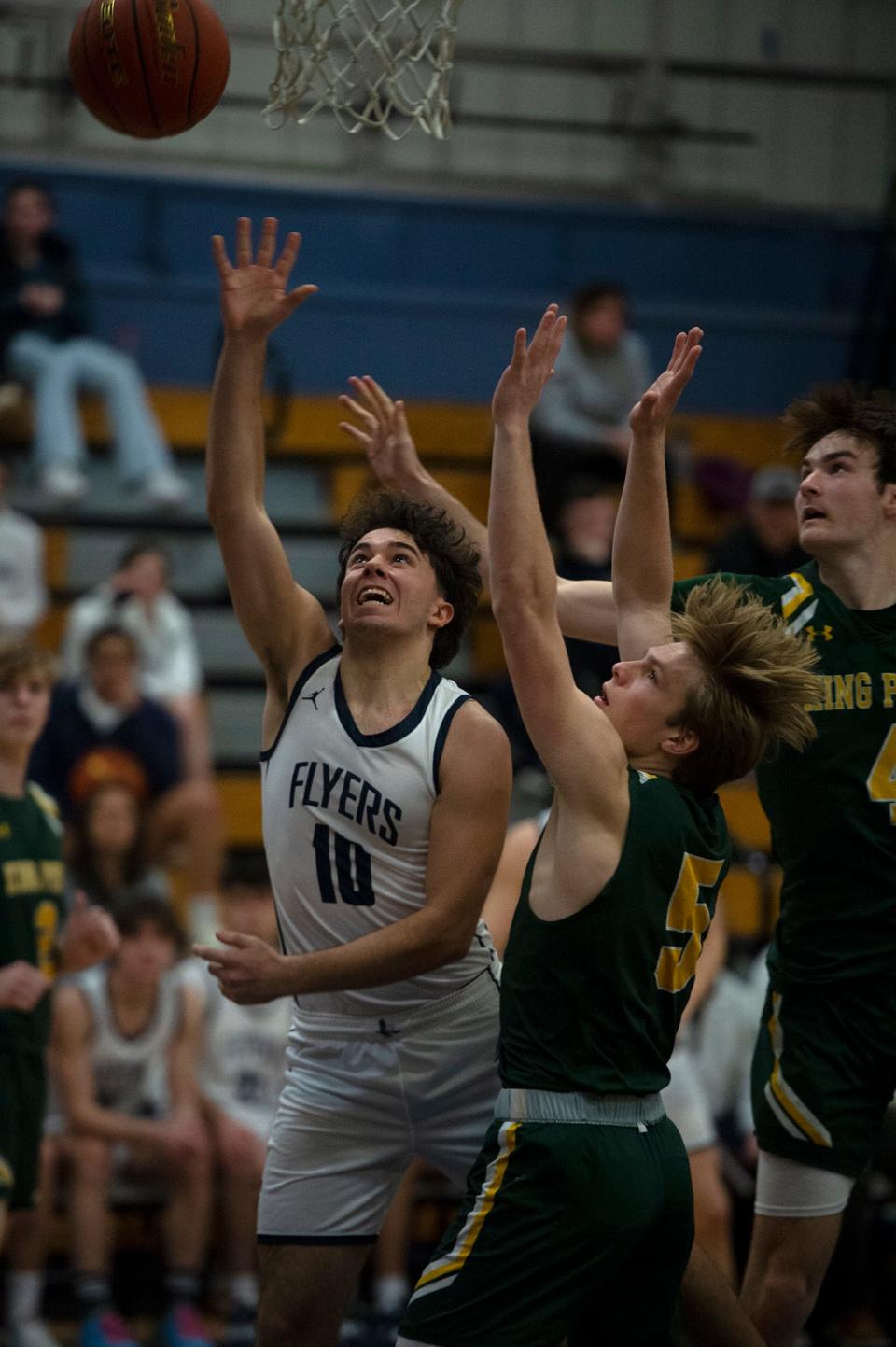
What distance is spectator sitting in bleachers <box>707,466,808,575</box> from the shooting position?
8.60 meters

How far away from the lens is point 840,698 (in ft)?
12.8

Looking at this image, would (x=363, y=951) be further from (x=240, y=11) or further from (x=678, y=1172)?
(x=240, y=11)

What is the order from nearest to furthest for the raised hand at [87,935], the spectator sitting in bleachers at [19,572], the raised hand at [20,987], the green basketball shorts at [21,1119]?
the raised hand at [87,935], the raised hand at [20,987], the green basketball shorts at [21,1119], the spectator sitting in bleachers at [19,572]

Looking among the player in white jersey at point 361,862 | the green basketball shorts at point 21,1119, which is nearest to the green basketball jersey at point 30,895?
the green basketball shorts at point 21,1119

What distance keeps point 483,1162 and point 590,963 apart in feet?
1.42

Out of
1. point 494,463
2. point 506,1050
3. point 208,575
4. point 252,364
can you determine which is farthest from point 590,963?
point 208,575

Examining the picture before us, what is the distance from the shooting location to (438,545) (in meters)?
3.88

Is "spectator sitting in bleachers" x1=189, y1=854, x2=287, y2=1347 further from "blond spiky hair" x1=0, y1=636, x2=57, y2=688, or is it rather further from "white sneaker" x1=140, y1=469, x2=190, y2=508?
"white sneaker" x1=140, y1=469, x2=190, y2=508

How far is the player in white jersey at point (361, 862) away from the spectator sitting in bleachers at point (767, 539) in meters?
4.96

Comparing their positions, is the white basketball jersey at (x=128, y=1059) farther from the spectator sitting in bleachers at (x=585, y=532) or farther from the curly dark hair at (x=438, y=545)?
the curly dark hair at (x=438, y=545)

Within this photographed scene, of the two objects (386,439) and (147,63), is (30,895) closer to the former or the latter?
(386,439)

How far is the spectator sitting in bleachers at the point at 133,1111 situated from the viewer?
6164mm

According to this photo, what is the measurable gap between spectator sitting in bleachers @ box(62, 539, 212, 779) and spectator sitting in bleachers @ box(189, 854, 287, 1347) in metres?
1.35

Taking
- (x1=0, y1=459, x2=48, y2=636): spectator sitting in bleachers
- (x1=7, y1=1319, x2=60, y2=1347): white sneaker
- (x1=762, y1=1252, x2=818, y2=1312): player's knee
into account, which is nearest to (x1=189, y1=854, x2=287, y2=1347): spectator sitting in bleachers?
(x1=7, y1=1319, x2=60, y2=1347): white sneaker
